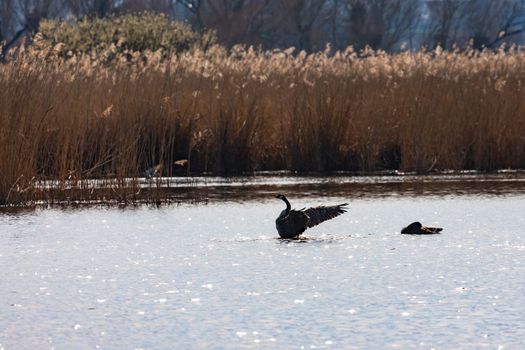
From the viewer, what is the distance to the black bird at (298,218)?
9219mm

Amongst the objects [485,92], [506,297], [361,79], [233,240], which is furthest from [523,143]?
[506,297]

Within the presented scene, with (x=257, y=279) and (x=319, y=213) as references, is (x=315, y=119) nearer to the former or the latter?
(x=319, y=213)

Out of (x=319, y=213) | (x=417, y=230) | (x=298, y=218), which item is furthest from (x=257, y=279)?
(x=417, y=230)

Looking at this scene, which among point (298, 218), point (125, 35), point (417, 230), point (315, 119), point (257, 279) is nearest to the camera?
point (257, 279)

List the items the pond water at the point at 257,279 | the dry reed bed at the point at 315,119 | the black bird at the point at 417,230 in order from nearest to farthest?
the pond water at the point at 257,279
the black bird at the point at 417,230
the dry reed bed at the point at 315,119

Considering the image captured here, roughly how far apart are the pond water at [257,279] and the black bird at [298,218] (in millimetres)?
119

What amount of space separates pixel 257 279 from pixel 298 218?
6.36 feet

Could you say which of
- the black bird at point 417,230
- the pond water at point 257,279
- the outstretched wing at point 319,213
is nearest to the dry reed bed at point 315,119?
the pond water at point 257,279

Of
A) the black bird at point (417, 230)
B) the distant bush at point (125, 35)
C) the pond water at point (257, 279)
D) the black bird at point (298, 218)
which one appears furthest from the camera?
the distant bush at point (125, 35)

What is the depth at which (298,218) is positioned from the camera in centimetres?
930

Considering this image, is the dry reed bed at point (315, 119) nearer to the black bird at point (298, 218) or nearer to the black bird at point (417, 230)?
the black bird at point (298, 218)

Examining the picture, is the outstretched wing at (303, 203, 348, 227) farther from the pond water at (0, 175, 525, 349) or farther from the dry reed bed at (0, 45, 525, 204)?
the dry reed bed at (0, 45, 525, 204)

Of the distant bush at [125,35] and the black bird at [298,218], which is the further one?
the distant bush at [125,35]

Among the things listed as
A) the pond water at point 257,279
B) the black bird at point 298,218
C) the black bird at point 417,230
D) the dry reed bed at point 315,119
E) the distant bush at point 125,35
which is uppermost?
the distant bush at point 125,35
